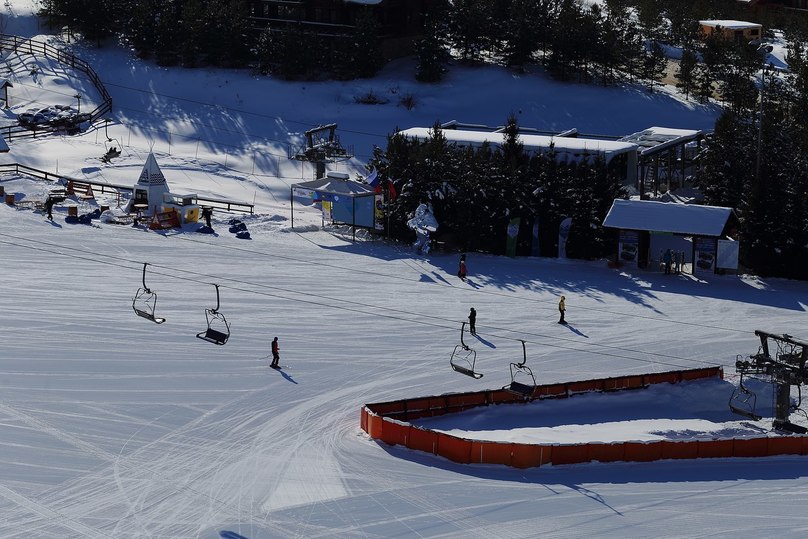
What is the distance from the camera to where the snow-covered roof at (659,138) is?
5797 cm

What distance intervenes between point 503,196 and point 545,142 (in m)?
6.83

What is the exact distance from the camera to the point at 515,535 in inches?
1232

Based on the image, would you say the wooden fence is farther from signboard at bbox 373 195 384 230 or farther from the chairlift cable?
signboard at bbox 373 195 384 230

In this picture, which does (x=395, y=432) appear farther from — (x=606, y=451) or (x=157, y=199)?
(x=157, y=199)

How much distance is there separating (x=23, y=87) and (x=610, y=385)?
4307 centimetres

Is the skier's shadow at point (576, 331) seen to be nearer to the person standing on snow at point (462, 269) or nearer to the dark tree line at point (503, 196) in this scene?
the person standing on snow at point (462, 269)

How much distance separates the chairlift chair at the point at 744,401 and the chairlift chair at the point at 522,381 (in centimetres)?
538

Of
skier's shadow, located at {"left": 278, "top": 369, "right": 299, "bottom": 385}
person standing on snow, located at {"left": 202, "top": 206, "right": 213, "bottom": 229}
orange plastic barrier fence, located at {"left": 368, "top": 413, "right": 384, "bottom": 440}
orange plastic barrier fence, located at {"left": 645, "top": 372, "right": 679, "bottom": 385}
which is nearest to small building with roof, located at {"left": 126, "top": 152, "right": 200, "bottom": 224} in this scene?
person standing on snow, located at {"left": 202, "top": 206, "right": 213, "bottom": 229}

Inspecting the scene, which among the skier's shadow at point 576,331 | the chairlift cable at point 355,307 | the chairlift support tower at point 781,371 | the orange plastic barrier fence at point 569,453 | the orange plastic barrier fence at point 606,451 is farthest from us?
the skier's shadow at point 576,331

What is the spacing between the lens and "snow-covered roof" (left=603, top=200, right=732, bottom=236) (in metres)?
50.0

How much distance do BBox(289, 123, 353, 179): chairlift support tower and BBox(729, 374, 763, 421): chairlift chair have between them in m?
25.3

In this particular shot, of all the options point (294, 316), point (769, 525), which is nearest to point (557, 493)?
point (769, 525)

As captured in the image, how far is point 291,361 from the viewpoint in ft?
136

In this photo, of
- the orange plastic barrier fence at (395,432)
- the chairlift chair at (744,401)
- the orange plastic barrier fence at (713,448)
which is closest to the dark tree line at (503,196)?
the chairlift chair at (744,401)
